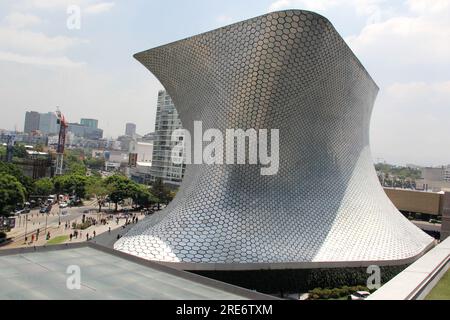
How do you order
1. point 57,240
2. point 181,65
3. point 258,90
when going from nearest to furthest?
point 258,90
point 181,65
point 57,240

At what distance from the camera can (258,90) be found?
17906 mm

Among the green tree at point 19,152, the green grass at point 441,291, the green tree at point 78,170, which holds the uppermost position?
the green tree at point 19,152

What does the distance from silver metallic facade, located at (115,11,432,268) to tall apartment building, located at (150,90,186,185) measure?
43.7m

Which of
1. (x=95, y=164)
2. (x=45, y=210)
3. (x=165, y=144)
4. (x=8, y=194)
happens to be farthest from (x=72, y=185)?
(x=95, y=164)

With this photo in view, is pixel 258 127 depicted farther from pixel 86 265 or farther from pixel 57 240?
pixel 57 240

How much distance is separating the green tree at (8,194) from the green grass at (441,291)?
25.7m

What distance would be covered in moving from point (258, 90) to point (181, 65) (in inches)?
195

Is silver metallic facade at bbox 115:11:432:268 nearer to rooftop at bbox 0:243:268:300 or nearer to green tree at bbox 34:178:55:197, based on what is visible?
rooftop at bbox 0:243:268:300

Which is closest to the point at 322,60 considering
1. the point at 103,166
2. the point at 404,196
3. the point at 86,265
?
the point at 86,265

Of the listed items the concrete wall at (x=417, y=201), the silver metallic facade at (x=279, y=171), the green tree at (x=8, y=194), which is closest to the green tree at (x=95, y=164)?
the green tree at (x=8, y=194)

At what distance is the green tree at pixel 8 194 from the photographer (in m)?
26.1

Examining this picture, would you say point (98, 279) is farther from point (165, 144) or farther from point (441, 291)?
point (165, 144)

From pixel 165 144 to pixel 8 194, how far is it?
4165cm

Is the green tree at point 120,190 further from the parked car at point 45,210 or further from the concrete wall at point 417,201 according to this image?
the concrete wall at point 417,201
